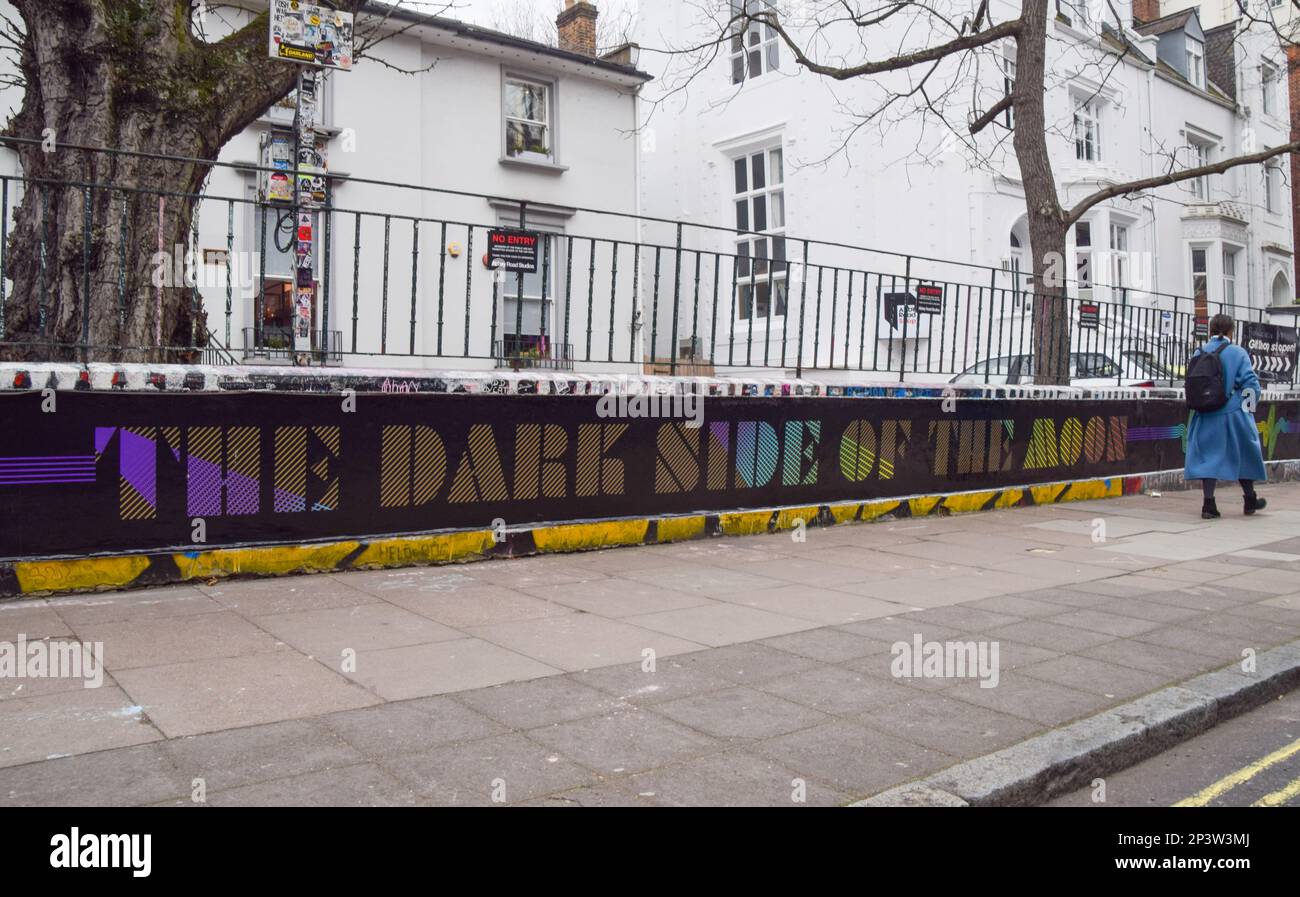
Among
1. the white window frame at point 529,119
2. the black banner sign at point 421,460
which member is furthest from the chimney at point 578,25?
the black banner sign at point 421,460

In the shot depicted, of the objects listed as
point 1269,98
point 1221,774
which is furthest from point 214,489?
point 1269,98

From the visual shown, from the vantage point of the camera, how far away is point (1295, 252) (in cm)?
3266

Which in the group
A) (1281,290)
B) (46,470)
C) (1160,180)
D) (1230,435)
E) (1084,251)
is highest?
(1281,290)

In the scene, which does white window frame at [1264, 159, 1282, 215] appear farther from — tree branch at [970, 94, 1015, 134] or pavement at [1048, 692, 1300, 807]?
pavement at [1048, 692, 1300, 807]

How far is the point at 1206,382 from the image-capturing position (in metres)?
10.3

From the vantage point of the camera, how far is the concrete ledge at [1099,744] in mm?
3340

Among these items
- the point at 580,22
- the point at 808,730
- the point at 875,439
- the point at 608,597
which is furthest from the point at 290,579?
the point at 580,22

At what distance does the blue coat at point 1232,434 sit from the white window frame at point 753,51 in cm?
1391

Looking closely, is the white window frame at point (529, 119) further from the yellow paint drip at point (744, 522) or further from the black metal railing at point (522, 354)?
the yellow paint drip at point (744, 522)

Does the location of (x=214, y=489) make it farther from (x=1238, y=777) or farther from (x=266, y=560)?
(x=1238, y=777)

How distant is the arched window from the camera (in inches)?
1230

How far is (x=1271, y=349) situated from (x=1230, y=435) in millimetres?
5572
